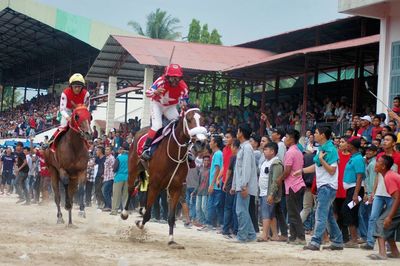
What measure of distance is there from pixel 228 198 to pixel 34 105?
168 ft

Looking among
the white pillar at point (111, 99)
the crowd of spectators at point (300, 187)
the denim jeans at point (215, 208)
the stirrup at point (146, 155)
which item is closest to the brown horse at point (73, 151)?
the crowd of spectators at point (300, 187)

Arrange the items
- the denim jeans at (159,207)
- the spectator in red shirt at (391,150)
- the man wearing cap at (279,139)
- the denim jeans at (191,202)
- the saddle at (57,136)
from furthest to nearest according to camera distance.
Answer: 1. the denim jeans at (191,202)
2. the denim jeans at (159,207)
3. the saddle at (57,136)
4. the man wearing cap at (279,139)
5. the spectator in red shirt at (391,150)

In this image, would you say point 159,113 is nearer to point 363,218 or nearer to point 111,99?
point 363,218

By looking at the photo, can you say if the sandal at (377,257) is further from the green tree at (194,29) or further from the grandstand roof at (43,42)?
the green tree at (194,29)

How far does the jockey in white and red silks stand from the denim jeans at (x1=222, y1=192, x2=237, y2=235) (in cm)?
222

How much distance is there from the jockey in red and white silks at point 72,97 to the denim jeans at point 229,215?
3708mm

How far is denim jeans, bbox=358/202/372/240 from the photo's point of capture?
41.9 ft

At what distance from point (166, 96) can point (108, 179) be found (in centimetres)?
902

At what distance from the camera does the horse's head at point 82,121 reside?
45.9 ft

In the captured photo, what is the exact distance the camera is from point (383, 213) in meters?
11.3

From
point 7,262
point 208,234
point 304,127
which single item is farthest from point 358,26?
point 7,262

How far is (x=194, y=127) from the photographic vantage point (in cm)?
1183

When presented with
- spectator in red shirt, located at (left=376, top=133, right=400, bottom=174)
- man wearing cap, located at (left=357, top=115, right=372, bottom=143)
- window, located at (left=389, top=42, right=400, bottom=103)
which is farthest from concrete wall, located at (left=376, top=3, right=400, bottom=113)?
A: spectator in red shirt, located at (left=376, top=133, right=400, bottom=174)

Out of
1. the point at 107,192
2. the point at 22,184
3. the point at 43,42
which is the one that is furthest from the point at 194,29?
the point at 107,192
